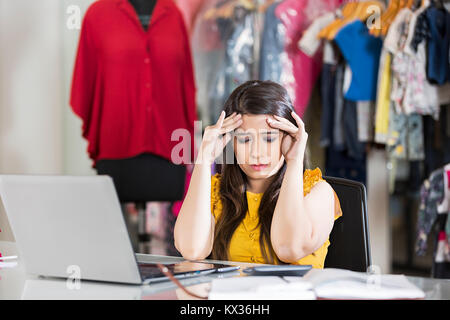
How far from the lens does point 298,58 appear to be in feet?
10.2

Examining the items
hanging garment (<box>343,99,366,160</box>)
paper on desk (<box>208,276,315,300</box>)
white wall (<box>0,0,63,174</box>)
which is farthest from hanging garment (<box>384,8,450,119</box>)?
paper on desk (<box>208,276,315,300</box>)

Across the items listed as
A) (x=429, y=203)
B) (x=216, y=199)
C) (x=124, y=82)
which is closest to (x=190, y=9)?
(x=124, y=82)

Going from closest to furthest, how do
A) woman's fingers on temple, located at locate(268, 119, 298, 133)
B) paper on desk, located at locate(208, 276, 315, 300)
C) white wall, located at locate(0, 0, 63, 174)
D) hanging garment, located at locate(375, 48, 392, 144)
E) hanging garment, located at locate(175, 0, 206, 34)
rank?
paper on desk, located at locate(208, 276, 315, 300)
woman's fingers on temple, located at locate(268, 119, 298, 133)
hanging garment, located at locate(375, 48, 392, 144)
white wall, located at locate(0, 0, 63, 174)
hanging garment, located at locate(175, 0, 206, 34)

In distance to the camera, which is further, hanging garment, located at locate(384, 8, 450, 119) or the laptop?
hanging garment, located at locate(384, 8, 450, 119)

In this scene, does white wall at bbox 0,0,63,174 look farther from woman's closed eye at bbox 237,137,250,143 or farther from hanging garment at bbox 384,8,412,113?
woman's closed eye at bbox 237,137,250,143

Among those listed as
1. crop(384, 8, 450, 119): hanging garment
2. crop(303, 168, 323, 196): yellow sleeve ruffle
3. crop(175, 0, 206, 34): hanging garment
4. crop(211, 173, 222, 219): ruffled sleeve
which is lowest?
crop(211, 173, 222, 219): ruffled sleeve

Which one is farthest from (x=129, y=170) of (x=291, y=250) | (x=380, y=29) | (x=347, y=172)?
(x=291, y=250)

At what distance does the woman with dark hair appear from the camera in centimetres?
125

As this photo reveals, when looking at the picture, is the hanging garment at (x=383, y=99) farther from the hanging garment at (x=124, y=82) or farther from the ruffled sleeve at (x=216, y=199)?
the ruffled sleeve at (x=216, y=199)

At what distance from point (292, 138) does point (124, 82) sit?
155 centimetres

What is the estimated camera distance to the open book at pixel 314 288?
2.74 ft

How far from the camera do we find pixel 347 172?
309 cm

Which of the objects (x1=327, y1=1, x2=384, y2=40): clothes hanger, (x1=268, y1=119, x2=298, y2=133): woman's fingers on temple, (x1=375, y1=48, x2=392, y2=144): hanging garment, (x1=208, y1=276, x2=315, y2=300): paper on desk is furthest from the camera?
(x1=327, y1=1, x2=384, y2=40): clothes hanger

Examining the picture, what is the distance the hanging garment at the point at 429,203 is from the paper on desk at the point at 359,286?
166cm
